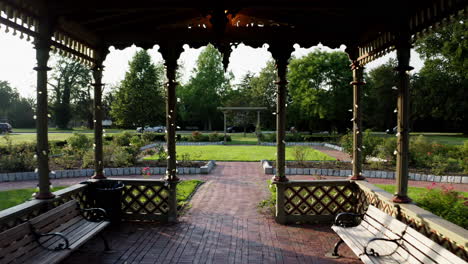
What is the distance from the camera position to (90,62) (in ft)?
23.2

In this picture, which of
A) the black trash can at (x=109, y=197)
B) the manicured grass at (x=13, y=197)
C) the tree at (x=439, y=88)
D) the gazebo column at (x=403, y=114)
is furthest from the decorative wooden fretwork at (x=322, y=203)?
the tree at (x=439, y=88)

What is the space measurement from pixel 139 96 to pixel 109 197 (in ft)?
97.0

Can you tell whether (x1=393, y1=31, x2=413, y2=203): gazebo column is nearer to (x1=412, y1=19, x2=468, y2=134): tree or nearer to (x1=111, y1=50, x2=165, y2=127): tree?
(x1=412, y1=19, x2=468, y2=134): tree

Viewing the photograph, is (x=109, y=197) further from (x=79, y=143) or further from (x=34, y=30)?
(x=79, y=143)

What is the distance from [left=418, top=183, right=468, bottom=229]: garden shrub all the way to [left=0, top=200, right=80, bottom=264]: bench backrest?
6146mm

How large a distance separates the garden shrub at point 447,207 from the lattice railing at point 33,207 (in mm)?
6359

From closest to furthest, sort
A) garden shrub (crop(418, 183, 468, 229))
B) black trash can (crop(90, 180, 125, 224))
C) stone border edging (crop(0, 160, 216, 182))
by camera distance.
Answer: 1. garden shrub (crop(418, 183, 468, 229))
2. black trash can (crop(90, 180, 125, 224))
3. stone border edging (crop(0, 160, 216, 182))

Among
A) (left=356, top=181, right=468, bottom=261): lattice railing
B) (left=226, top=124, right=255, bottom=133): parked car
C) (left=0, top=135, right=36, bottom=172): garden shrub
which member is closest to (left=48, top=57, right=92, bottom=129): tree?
(left=226, top=124, right=255, bottom=133): parked car

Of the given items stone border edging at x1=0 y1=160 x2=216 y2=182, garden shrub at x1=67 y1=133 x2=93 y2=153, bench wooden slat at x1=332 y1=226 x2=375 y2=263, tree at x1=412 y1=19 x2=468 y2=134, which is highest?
tree at x1=412 y1=19 x2=468 y2=134

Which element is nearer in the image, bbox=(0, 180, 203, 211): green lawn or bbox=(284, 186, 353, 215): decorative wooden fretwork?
bbox=(284, 186, 353, 215): decorative wooden fretwork

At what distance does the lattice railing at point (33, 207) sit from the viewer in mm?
4387

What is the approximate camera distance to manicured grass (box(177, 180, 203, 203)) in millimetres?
9081

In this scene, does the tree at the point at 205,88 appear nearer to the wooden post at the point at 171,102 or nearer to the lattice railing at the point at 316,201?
the wooden post at the point at 171,102

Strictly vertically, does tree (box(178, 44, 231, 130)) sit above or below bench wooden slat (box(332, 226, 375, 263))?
above
